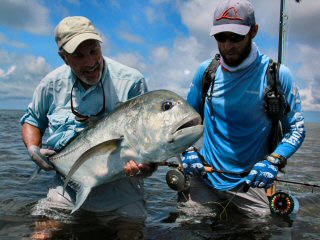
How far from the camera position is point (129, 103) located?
373 centimetres

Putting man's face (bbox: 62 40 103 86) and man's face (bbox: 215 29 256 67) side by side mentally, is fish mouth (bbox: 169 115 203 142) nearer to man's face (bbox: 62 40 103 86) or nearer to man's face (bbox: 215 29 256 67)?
man's face (bbox: 62 40 103 86)

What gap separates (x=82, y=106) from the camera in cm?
467

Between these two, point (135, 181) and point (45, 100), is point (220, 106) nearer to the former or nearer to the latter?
point (135, 181)

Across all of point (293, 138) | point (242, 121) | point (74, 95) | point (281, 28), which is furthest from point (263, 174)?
point (281, 28)

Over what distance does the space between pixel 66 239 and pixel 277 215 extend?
109 inches

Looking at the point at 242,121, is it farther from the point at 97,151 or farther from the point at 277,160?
the point at 97,151

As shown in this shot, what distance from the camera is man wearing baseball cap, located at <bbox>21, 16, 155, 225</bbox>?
451cm

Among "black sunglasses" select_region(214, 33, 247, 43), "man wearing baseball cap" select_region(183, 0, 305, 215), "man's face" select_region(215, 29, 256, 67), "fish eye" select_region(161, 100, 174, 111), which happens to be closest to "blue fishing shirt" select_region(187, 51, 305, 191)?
"man wearing baseball cap" select_region(183, 0, 305, 215)

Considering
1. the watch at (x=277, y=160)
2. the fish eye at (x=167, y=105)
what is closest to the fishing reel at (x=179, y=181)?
the watch at (x=277, y=160)

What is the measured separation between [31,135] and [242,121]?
105 inches

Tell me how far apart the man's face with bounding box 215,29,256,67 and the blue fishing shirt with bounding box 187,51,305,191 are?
6.7 inches

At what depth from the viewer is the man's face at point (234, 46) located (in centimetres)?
457

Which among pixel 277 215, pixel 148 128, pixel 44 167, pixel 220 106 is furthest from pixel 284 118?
pixel 44 167

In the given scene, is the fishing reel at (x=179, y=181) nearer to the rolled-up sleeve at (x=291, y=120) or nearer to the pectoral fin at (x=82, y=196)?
the rolled-up sleeve at (x=291, y=120)
